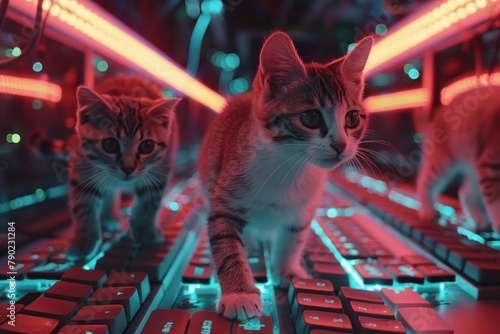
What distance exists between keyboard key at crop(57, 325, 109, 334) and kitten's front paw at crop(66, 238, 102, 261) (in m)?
0.35

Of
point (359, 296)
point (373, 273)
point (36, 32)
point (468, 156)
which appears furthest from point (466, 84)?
point (36, 32)

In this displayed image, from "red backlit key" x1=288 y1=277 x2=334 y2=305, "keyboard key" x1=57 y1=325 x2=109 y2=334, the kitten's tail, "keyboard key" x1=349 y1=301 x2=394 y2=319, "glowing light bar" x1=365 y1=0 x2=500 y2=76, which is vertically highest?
"glowing light bar" x1=365 y1=0 x2=500 y2=76

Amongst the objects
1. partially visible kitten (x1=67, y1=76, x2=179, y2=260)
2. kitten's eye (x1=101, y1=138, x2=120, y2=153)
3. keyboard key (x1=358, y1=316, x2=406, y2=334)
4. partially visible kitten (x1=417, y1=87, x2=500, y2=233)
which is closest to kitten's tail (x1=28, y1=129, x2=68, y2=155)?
partially visible kitten (x1=67, y1=76, x2=179, y2=260)

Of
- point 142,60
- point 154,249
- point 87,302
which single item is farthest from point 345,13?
point 87,302

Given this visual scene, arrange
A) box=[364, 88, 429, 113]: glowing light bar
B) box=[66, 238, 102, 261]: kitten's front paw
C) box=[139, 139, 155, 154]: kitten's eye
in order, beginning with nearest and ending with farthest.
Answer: box=[66, 238, 102, 261]: kitten's front paw, box=[139, 139, 155, 154]: kitten's eye, box=[364, 88, 429, 113]: glowing light bar

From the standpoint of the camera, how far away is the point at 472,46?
1.12 m

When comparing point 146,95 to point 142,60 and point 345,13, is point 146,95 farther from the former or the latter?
point 345,13

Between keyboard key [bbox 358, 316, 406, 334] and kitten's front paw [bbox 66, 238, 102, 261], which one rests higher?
kitten's front paw [bbox 66, 238, 102, 261]

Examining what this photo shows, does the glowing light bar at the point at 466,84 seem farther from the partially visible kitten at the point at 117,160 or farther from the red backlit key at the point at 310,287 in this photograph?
the partially visible kitten at the point at 117,160

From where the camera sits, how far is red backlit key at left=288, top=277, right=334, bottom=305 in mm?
670

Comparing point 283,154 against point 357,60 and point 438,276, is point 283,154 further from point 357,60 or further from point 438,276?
point 438,276

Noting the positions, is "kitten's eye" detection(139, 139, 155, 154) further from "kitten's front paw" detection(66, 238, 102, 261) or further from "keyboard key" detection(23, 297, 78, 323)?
"keyboard key" detection(23, 297, 78, 323)

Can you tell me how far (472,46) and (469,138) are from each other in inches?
13.3

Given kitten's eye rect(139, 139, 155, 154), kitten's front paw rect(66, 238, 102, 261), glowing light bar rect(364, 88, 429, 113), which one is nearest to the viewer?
kitten's front paw rect(66, 238, 102, 261)
